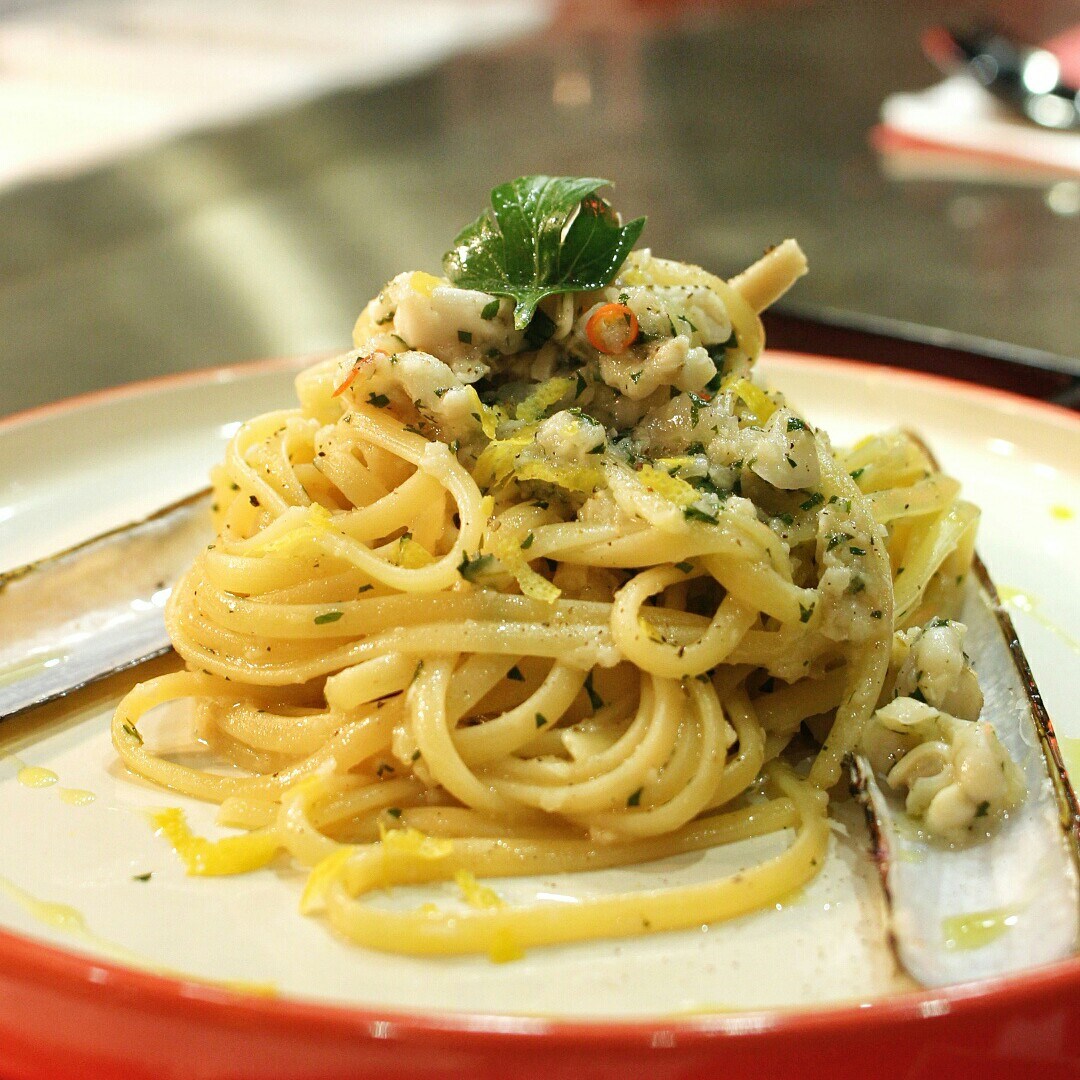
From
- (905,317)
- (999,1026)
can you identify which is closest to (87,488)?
(999,1026)

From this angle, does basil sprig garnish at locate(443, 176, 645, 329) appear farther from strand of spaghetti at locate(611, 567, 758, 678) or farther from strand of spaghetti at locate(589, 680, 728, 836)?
strand of spaghetti at locate(589, 680, 728, 836)

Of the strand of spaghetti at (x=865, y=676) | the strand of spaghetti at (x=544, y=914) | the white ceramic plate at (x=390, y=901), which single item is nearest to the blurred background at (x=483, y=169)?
the white ceramic plate at (x=390, y=901)

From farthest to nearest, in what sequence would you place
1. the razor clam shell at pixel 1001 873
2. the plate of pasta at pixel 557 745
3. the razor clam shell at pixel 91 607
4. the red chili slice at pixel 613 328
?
1. the razor clam shell at pixel 91 607
2. the red chili slice at pixel 613 328
3. the razor clam shell at pixel 1001 873
4. the plate of pasta at pixel 557 745

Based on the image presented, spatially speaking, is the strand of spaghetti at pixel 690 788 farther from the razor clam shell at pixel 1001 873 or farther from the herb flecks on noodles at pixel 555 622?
the razor clam shell at pixel 1001 873

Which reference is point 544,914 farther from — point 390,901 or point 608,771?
point 608,771

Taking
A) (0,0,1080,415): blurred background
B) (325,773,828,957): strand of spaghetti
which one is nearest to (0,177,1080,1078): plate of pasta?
(325,773,828,957): strand of spaghetti

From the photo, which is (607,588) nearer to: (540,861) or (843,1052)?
(540,861)
